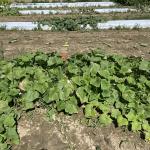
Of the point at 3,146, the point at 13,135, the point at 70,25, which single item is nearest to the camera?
the point at 3,146

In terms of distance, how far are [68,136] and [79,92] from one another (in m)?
0.58

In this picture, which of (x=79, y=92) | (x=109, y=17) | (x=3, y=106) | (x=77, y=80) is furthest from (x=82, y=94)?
(x=109, y=17)

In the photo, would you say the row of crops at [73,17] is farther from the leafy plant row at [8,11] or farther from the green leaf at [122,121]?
the green leaf at [122,121]

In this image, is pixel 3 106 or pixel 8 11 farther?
pixel 8 11

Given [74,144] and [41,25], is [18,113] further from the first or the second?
[41,25]

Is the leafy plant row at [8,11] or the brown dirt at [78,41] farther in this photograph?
the leafy plant row at [8,11]

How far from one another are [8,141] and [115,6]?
13.9m

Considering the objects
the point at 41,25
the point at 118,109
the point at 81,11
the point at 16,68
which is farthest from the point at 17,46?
the point at 81,11

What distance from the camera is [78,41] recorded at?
10.6 m

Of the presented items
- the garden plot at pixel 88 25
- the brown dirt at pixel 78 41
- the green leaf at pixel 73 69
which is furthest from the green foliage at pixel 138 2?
the green leaf at pixel 73 69

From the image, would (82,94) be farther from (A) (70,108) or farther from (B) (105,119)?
(B) (105,119)

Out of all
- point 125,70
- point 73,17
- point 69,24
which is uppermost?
point 125,70

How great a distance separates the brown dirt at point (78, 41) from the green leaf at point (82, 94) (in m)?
4.15

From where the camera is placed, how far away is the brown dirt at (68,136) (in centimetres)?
507
